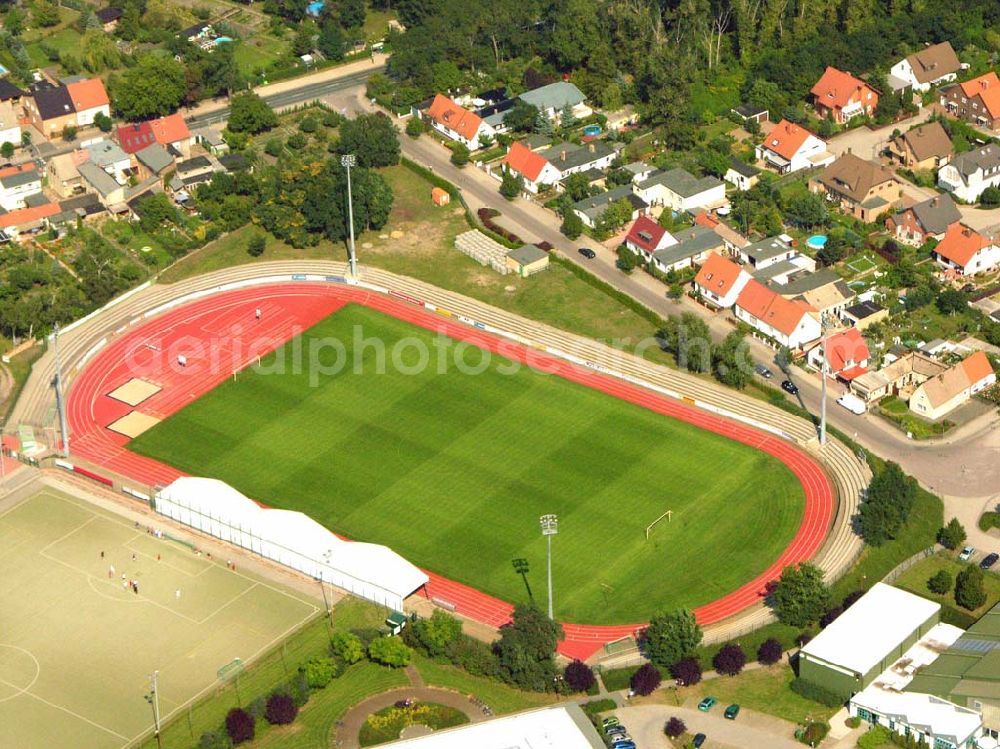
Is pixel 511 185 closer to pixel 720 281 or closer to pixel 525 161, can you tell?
pixel 525 161

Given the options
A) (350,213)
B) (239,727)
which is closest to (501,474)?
(239,727)

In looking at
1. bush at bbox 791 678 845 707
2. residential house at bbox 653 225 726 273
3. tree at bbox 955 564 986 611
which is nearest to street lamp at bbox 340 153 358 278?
residential house at bbox 653 225 726 273

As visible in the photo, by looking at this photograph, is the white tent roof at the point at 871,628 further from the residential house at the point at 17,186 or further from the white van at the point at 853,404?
the residential house at the point at 17,186

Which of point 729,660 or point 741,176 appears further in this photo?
point 741,176

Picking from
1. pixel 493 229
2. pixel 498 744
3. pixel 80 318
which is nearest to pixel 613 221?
pixel 493 229

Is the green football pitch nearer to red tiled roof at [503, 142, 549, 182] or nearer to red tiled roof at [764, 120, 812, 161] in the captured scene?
red tiled roof at [503, 142, 549, 182]

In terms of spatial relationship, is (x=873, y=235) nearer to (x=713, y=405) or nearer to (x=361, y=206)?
(x=713, y=405)

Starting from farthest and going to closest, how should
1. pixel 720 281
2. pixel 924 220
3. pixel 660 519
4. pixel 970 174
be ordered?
pixel 970 174, pixel 924 220, pixel 720 281, pixel 660 519
